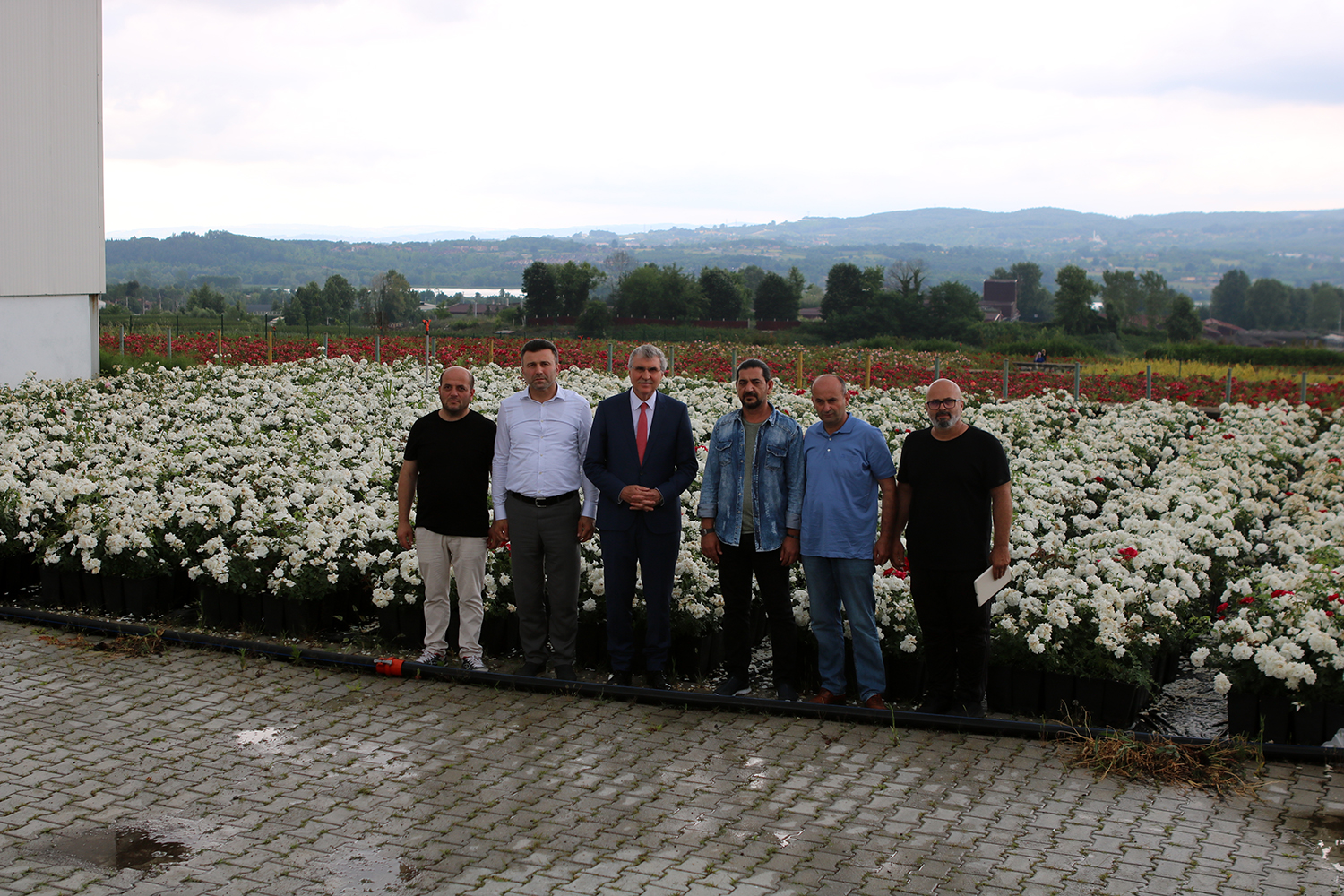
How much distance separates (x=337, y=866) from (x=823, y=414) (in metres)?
3.46

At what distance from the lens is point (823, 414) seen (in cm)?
629

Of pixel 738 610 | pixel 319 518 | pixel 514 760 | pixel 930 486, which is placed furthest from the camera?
pixel 319 518

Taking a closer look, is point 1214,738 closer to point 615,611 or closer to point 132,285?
Result: point 615,611

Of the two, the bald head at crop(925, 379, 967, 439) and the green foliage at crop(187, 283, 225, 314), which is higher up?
the green foliage at crop(187, 283, 225, 314)

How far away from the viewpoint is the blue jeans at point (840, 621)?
6.32 m

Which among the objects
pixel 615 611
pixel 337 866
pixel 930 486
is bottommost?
pixel 337 866

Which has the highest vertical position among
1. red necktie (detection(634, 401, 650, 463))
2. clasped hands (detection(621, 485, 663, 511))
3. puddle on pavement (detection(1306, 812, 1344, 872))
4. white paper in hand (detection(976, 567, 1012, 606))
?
red necktie (detection(634, 401, 650, 463))

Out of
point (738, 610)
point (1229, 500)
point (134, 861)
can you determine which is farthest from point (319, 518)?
point (1229, 500)

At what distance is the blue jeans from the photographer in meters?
6.32

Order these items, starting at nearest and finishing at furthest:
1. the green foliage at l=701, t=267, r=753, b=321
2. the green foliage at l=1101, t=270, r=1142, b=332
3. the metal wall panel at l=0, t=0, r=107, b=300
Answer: the metal wall panel at l=0, t=0, r=107, b=300 < the green foliage at l=701, t=267, r=753, b=321 < the green foliage at l=1101, t=270, r=1142, b=332

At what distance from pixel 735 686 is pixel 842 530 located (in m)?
1.24

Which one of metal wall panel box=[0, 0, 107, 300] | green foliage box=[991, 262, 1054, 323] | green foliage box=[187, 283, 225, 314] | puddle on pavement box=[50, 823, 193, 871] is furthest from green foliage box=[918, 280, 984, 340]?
puddle on pavement box=[50, 823, 193, 871]

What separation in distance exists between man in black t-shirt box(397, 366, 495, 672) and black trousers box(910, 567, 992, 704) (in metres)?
2.72

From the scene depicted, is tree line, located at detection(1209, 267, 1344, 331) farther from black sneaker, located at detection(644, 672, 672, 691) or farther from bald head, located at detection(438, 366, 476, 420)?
bald head, located at detection(438, 366, 476, 420)
